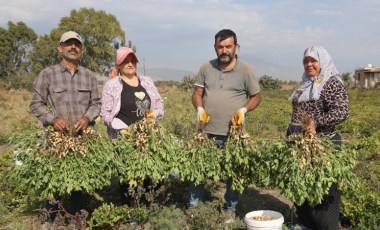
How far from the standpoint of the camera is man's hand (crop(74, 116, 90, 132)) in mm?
3850

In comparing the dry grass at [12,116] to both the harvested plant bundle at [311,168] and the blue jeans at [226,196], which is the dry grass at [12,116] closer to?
the blue jeans at [226,196]

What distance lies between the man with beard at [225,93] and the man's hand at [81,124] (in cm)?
116

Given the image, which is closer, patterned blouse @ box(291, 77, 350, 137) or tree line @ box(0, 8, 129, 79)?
patterned blouse @ box(291, 77, 350, 137)

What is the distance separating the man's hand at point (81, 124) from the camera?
12.6 feet

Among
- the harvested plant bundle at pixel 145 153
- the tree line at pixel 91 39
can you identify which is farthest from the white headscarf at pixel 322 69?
the tree line at pixel 91 39

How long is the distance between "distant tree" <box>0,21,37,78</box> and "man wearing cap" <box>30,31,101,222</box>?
4624 cm

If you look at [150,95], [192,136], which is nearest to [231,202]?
[192,136]

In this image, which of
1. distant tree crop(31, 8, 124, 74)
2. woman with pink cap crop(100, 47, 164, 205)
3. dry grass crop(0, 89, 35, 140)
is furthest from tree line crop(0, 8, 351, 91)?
woman with pink cap crop(100, 47, 164, 205)

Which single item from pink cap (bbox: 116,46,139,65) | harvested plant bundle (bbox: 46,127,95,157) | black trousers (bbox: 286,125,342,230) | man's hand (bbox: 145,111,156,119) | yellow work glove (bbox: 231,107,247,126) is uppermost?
pink cap (bbox: 116,46,139,65)

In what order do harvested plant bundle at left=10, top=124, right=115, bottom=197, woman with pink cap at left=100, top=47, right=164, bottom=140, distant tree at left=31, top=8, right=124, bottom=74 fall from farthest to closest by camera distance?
distant tree at left=31, top=8, right=124, bottom=74 → woman with pink cap at left=100, top=47, right=164, bottom=140 → harvested plant bundle at left=10, top=124, right=115, bottom=197

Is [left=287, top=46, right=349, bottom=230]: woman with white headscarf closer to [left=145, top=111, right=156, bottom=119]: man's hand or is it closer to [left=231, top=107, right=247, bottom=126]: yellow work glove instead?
[left=231, top=107, right=247, bottom=126]: yellow work glove

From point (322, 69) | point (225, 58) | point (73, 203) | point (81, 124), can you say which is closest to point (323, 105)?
point (322, 69)

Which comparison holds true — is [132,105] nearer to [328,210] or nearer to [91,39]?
[328,210]

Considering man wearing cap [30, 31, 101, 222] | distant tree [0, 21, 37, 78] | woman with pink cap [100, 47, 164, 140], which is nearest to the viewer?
man wearing cap [30, 31, 101, 222]
